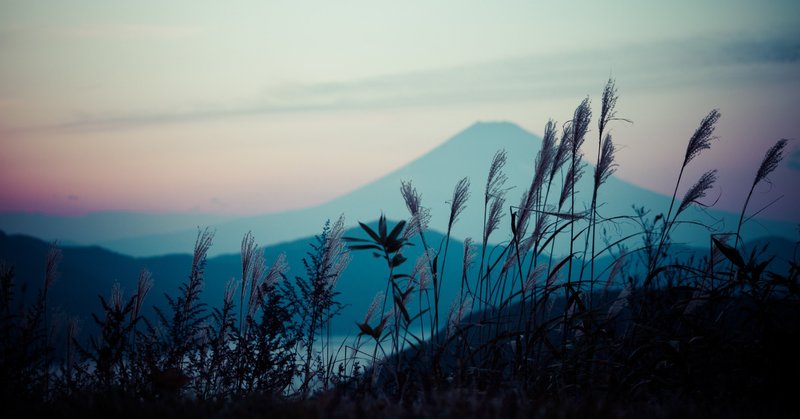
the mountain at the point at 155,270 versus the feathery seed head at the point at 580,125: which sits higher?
the feathery seed head at the point at 580,125

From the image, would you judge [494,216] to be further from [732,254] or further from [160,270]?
[160,270]

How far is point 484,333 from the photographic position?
16.4 feet

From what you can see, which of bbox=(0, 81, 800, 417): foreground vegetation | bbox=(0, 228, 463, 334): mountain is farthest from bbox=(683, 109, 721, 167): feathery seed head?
bbox=(0, 228, 463, 334): mountain

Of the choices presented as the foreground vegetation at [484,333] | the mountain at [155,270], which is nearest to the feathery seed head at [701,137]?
the foreground vegetation at [484,333]

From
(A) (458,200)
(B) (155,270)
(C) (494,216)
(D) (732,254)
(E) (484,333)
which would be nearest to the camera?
(D) (732,254)

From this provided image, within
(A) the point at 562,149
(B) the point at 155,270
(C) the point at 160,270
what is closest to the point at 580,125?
(A) the point at 562,149

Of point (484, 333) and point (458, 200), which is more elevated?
point (458, 200)

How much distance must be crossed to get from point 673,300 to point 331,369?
2356 millimetres

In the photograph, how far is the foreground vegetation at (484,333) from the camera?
3.58 m

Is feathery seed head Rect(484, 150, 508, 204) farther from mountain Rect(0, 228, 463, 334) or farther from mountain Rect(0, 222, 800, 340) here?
mountain Rect(0, 228, 463, 334)

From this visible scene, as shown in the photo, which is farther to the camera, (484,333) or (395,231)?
(484,333)

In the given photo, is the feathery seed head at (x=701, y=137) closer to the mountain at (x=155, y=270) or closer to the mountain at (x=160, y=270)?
the mountain at (x=160, y=270)

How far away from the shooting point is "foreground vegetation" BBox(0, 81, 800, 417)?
11.7 feet

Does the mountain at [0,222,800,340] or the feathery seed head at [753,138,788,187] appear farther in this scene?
the mountain at [0,222,800,340]
